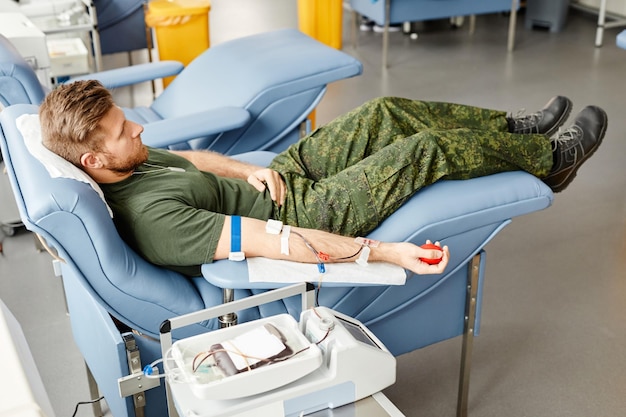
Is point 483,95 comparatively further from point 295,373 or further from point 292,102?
point 295,373

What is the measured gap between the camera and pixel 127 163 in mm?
1897

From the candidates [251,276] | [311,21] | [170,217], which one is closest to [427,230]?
[251,276]

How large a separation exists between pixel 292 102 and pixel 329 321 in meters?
1.49

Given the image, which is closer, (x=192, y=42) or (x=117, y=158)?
(x=117, y=158)

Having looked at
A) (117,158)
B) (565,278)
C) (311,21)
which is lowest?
(565,278)

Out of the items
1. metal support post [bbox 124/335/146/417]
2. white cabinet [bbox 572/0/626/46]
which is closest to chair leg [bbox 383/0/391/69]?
white cabinet [bbox 572/0/626/46]

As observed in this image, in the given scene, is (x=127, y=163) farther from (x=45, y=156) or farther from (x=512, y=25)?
(x=512, y=25)

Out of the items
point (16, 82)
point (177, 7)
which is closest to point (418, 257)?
point (16, 82)

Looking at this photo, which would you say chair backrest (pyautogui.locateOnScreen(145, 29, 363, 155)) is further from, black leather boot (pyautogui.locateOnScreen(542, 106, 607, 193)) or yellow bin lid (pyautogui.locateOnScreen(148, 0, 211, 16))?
yellow bin lid (pyautogui.locateOnScreen(148, 0, 211, 16))

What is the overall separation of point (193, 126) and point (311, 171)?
522 millimetres

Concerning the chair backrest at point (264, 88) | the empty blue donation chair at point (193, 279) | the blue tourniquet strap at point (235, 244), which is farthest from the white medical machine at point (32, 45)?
the blue tourniquet strap at point (235, 244)

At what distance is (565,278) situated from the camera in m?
2.81

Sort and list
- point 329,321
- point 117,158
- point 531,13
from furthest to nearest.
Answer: point 531,13
point 117,158
point 329,321

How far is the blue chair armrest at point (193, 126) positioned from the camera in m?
2.58
